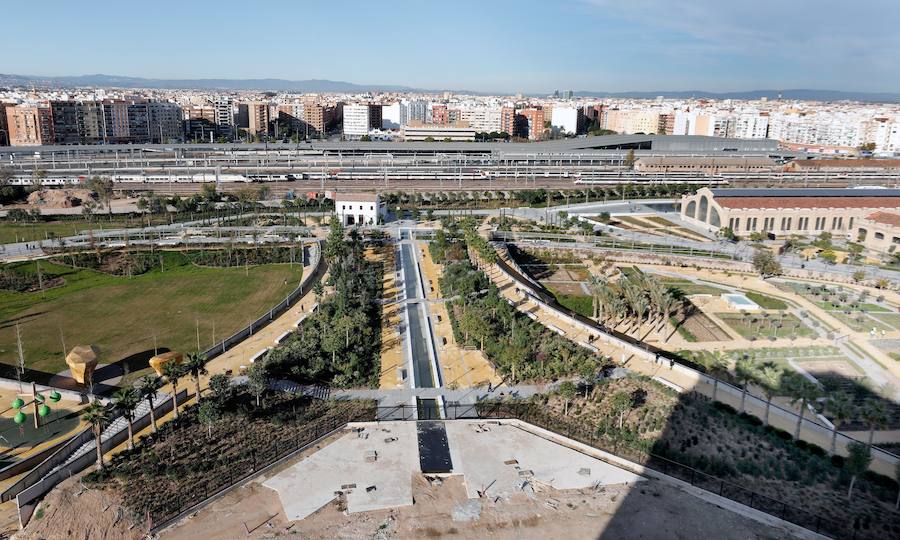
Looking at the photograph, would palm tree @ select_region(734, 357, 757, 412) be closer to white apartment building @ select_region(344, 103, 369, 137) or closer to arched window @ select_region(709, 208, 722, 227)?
arched window @ select_region(709, 208, 722, 227)

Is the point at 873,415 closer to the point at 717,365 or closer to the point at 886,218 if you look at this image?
the point at 717,365

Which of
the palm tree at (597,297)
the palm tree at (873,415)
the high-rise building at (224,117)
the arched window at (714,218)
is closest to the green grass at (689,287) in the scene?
the palm tree at (597,297)

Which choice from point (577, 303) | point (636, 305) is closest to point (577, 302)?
point (577, 303)

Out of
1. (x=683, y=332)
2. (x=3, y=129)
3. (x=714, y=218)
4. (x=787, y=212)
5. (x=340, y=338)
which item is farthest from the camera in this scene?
(x=3, y=129)

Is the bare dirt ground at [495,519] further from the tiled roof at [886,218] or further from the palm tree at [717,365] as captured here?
the tiled roof at [886,218]

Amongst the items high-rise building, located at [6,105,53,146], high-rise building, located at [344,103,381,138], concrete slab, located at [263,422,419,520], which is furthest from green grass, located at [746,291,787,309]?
high-rise building, located at [344,103,381,138]

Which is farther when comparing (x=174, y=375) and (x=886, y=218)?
(x=886, y=218)
